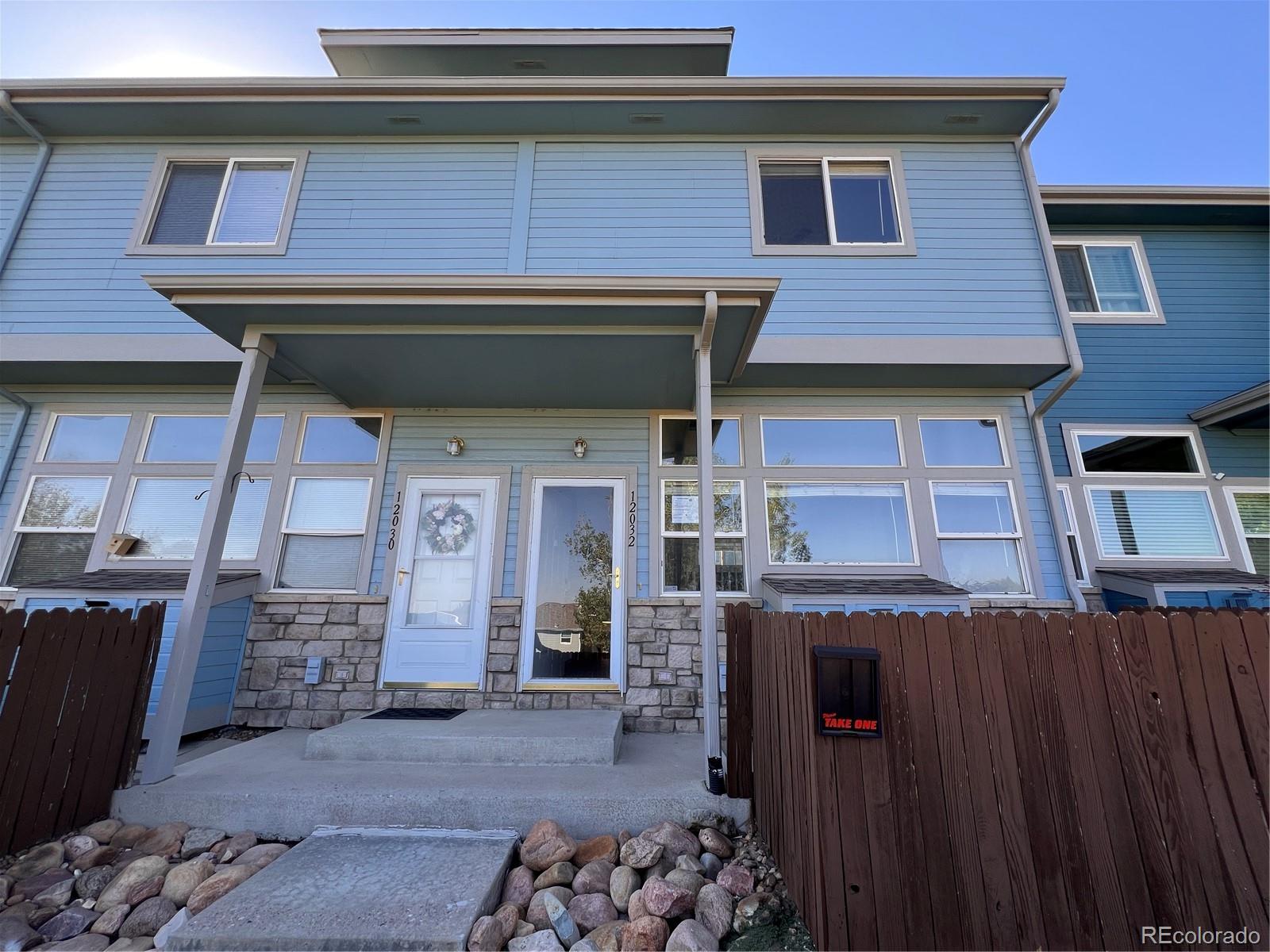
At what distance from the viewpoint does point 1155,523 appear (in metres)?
4.93

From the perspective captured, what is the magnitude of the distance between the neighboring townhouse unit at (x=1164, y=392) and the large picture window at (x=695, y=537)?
3.05 metres

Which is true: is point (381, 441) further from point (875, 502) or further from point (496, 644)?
point (875, 502)

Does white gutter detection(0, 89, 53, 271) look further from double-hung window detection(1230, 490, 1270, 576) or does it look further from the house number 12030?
double-hung window detection(1230, 490, 1270, 576)

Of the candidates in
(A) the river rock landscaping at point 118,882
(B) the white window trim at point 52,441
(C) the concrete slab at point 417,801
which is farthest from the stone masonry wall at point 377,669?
(B) the white window trim at point 52,441

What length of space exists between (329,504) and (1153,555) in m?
7.66

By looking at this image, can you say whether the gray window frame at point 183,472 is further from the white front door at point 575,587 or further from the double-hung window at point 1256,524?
the double-hung window at point 1256,524

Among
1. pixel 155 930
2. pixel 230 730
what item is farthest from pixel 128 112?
pixel 155 930

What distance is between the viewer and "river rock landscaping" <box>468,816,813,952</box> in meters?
1.90

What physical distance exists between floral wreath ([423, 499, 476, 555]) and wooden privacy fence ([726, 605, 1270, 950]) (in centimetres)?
333

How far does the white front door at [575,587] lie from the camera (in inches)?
165

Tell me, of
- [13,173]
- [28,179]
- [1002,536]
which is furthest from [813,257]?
[13,173]

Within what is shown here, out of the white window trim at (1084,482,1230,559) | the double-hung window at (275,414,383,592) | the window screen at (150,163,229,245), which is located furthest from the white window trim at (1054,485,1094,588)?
the window screen at (150,163,229,245)

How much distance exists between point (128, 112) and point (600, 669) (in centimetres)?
696

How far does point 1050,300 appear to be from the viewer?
447 cm
